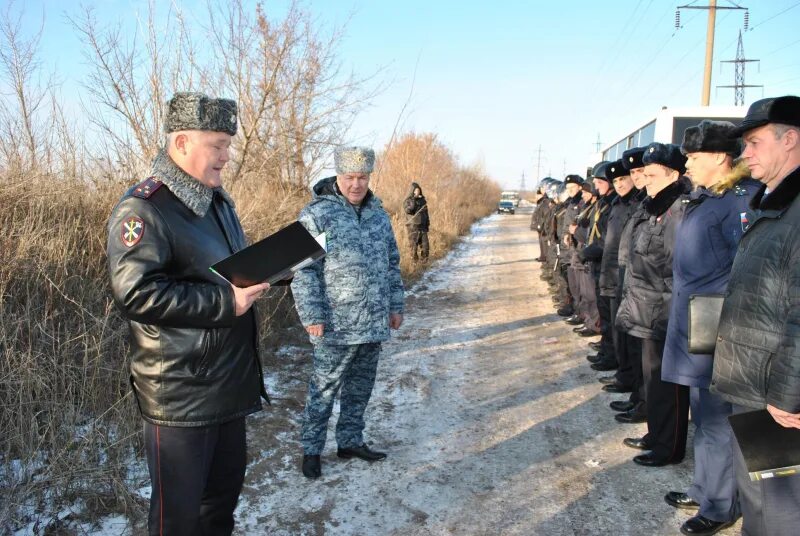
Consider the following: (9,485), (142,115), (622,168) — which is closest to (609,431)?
(622,168)

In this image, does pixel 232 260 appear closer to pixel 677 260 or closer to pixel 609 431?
pixel 677 260

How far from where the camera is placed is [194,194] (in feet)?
6.44

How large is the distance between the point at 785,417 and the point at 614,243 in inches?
133

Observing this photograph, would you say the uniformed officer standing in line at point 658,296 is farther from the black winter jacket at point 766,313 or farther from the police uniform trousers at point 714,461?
the black winter jacket at point 766,313

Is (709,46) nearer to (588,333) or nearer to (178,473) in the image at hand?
(588,333)

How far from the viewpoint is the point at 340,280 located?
331 cm

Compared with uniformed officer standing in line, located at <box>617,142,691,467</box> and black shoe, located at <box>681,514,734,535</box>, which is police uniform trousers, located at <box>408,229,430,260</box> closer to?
uniformed officer standing in line, located at <box>617,142,691,467</box>

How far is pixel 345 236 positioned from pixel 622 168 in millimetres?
2951

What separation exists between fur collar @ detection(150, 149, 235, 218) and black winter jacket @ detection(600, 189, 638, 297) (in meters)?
4.05

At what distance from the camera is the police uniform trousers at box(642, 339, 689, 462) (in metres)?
3.47

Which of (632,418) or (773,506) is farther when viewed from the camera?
(632,418)

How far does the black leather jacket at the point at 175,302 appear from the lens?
1792 millimetres

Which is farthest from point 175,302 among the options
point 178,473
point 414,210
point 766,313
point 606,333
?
point 414,210

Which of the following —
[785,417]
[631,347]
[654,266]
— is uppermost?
[654,266]
